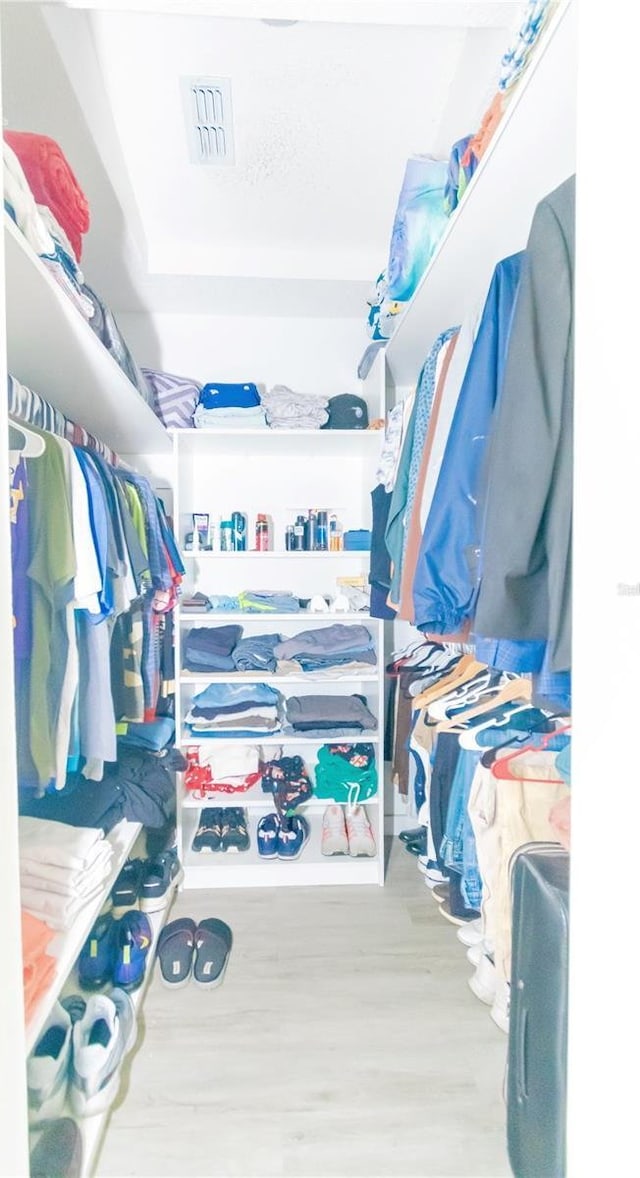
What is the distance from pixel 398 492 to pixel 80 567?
2.65 ft

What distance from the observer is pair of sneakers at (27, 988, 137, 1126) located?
3.35ft

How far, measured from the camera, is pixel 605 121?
0.54m

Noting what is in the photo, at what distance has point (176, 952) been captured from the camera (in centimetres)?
155

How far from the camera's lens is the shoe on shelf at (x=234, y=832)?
6.79 ft

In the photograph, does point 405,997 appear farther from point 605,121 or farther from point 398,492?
point 605,121

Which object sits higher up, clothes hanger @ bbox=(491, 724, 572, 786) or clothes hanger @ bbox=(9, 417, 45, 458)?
clothes hanger @ bbox=(9, 417, 45, 458)

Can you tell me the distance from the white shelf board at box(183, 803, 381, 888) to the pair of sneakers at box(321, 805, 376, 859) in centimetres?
4

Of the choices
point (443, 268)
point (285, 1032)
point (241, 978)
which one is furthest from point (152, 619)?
point (443, 268)

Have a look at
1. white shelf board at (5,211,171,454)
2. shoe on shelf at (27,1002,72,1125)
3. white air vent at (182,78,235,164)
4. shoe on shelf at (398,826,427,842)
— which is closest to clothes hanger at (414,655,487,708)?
shoe on shelf at (398,826,427,842)

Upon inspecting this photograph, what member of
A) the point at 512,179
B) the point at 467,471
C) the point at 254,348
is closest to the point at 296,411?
the point at 254,348

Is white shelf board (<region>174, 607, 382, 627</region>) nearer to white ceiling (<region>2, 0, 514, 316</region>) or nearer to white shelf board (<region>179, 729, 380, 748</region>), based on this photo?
white shelf board (<region>179, 729, 380, 748</region>)

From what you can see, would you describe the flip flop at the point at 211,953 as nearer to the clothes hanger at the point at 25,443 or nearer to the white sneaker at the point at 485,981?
the white sneaker at the point at 485,981

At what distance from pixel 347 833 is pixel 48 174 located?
2258 mm

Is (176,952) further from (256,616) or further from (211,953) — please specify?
(256,616)
